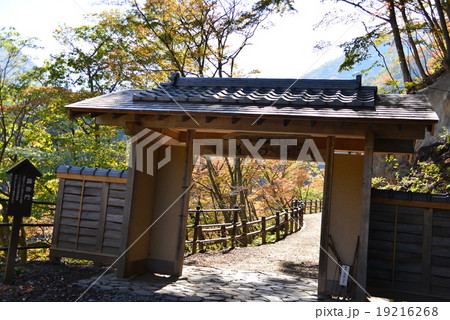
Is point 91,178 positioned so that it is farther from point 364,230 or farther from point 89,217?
point 364,230

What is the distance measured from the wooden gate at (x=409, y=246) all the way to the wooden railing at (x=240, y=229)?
4306 millimetres

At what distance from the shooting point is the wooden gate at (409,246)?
17.8 feet

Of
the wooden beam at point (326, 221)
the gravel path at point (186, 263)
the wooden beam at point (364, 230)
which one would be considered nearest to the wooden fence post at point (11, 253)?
the gravel path at point (186, 263)

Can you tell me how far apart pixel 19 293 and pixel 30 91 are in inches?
414

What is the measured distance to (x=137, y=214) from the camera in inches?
253

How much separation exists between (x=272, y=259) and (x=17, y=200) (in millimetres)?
6398

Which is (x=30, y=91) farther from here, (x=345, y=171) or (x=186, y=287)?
(x=345, y=171)

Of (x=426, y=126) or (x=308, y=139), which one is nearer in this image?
(x=426, y=126)

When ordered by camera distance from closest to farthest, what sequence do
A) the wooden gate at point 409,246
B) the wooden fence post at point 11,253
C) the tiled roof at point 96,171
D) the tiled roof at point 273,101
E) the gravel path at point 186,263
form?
the gravel path at point 186,263
the wooden fence post at point 11,253
the tiled roof at point 273,101
the wooden gate at point 409,246
the tiled roof at point 96,171

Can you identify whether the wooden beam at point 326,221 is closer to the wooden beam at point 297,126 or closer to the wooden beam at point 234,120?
the wooden beam at point 297,126

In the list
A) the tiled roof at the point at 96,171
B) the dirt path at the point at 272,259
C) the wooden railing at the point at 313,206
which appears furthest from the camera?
the wooden railing at the point at 313,206

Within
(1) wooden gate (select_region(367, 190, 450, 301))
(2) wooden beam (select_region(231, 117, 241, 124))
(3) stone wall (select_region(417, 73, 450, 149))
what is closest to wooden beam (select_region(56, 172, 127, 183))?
(2) wooden beam (select_region(231, 117, 241, 124))

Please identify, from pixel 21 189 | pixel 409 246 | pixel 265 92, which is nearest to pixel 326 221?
pixel 409 246

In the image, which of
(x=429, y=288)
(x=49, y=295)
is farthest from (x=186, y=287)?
(x=429, y=288)
